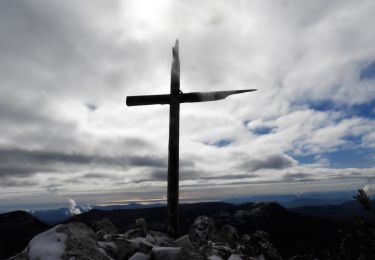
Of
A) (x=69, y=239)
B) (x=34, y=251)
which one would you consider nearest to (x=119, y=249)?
(x=69, y=239)

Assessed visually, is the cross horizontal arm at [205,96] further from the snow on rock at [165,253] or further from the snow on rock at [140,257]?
the snow on rock at [140,257]

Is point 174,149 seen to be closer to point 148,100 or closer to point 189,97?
point 189,97

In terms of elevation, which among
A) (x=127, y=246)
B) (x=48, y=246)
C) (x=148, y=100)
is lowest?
(x=127, y=246)

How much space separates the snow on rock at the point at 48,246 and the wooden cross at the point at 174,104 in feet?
14.2

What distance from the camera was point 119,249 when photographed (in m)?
8.43

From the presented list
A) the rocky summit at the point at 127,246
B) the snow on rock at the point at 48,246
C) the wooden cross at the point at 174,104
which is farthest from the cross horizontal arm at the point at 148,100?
the snow on rock at the point at 48,246

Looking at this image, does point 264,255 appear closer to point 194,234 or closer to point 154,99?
point 194,234

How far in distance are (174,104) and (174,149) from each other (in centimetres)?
165

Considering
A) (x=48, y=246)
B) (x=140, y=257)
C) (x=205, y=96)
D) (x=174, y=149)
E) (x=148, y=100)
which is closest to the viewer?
(x=48, y=246)

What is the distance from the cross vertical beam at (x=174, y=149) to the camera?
34.7 ft

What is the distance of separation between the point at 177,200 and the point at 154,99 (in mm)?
3793

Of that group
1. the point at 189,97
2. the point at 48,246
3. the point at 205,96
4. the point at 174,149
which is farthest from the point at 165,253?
the point at 205,96

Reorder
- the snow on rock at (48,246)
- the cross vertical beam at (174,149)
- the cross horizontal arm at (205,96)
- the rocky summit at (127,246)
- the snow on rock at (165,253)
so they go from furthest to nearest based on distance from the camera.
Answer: the cross horizontal arm at (205,96), the cross vertical beam at (174,149), the snow on rock at (165,253), the rocky summit at (127,246), the snow on rock at (48,246)

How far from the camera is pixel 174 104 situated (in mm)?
11297
